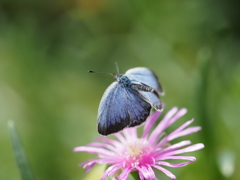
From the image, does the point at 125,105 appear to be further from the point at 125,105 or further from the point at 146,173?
the point at 146,173

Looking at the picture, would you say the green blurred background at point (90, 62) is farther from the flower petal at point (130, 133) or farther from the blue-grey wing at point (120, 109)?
the blue-grey wing at point (120, 109)

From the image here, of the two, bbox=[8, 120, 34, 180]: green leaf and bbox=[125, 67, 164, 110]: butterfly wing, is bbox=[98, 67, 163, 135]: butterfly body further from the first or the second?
bbox=[8, 120, 34, 180]: green leaf

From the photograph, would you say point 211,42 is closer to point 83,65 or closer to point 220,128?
point 220,128

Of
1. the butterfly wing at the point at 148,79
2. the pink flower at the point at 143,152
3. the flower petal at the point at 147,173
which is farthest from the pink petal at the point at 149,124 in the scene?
the flower petal at the point at 147,173

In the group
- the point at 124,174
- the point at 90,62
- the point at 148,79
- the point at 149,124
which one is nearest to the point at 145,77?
the point at 148,79

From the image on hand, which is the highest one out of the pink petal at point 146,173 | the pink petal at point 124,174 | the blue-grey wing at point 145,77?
the blue-grey wing at point 145,77

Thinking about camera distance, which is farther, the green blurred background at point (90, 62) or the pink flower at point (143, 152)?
the green blurred background at point (90, 62)

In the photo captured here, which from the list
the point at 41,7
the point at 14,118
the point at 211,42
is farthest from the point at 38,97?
the point at 211,42
